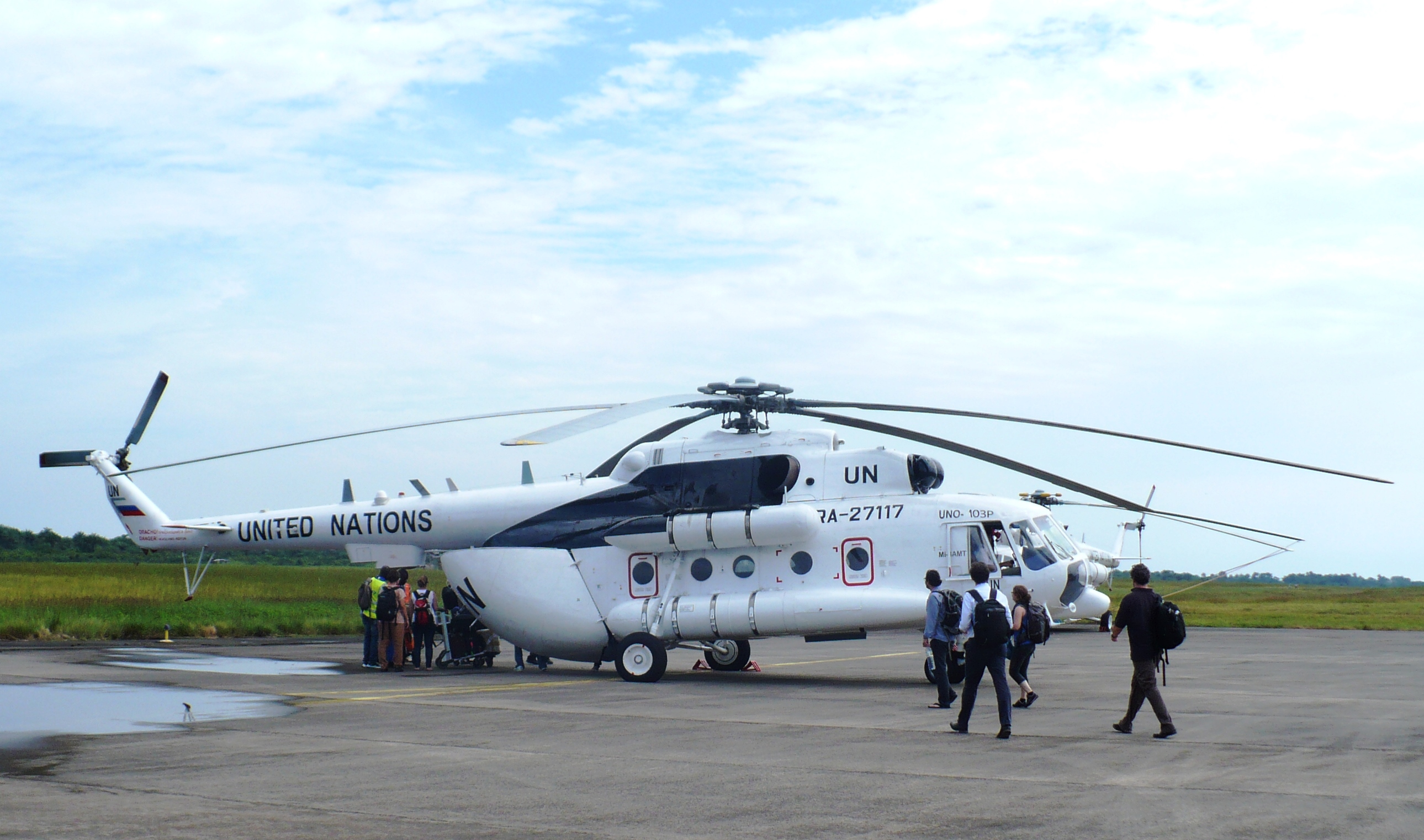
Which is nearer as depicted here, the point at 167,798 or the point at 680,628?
the point at 167,798

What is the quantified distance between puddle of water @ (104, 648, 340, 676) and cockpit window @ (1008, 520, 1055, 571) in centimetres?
1087

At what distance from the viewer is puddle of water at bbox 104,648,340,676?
62.0 feet

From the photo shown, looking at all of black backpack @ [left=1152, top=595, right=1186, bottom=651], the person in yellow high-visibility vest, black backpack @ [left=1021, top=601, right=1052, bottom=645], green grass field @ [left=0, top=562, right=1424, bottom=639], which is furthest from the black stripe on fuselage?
green grass field @ [left=0, top=562, right=1424, bottom=639]

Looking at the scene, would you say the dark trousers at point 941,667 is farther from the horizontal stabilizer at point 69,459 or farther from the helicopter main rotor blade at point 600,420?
the horizontal stabilizer at point 69,459

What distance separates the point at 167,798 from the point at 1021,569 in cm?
1219

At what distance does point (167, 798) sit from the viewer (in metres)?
7.95

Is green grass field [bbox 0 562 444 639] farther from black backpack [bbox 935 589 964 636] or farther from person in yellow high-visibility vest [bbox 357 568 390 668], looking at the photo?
black backpack [bbox 935 589 964 636]

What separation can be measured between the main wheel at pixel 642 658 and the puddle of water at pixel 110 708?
17.3 feet

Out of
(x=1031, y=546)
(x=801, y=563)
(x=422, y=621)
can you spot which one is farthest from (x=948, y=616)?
Result: (x=422, y=621)

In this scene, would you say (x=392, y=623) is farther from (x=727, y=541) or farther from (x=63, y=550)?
(x=63, y=550)

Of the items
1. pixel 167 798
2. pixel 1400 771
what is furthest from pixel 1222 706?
pixel 167 798

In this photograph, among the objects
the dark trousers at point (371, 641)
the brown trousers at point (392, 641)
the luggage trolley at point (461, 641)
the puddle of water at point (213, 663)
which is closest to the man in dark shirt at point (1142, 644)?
the luggage trolley at point (461, 641)

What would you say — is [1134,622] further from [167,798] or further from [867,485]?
[167,798]

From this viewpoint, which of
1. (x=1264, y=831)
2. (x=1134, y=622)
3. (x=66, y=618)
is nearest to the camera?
(x=1264, y=831)
